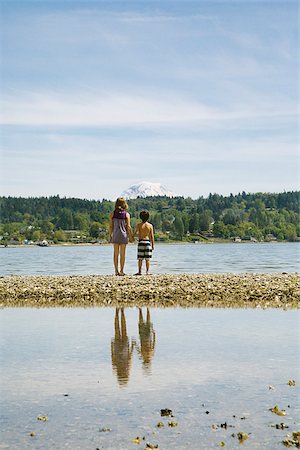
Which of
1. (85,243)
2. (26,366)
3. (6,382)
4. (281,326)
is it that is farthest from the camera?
(85,243)

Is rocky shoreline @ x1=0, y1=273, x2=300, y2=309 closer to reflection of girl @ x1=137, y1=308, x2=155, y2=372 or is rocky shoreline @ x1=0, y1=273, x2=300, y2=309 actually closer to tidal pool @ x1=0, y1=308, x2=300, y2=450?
reflection of girl @ x1=137, y1=308, x2=155, y2=372

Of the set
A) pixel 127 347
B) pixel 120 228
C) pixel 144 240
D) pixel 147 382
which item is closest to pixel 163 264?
pixel 144 240

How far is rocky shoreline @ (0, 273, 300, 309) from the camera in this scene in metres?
18.0

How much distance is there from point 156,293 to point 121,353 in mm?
7996

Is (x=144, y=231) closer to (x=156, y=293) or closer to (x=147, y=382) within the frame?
(x=156, y=293)

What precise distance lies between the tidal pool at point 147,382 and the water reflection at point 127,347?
2cm

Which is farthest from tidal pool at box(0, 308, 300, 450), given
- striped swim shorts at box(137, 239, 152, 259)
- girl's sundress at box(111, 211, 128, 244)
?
striped swim shorts at box(137, 239, 152, 259)

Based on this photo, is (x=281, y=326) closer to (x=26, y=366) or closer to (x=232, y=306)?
(x=232, y=306)

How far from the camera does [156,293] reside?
750 inches

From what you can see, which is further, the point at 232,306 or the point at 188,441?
the point at 232,306

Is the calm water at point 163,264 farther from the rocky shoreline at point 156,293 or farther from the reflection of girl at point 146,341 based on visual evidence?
the reflection of girl at point 146,341

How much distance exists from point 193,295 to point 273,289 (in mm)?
2393

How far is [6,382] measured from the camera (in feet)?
30.0

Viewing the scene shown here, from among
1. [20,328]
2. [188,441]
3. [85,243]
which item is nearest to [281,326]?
[20,328]
